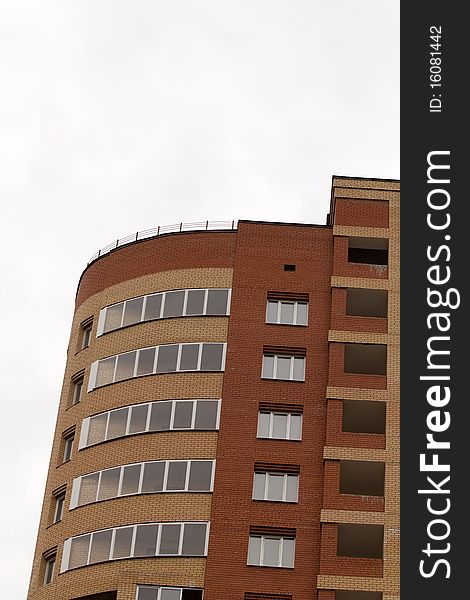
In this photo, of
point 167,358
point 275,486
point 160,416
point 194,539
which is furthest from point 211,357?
point 194,539

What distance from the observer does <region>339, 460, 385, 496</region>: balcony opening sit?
150ft

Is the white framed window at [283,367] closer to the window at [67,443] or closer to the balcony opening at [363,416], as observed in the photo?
the balcony opening at [363,416]

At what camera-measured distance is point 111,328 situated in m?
51.2

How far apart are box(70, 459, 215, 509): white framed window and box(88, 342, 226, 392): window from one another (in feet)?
14.4

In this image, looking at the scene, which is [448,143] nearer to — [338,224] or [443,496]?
[443,496]

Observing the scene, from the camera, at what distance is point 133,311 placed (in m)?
50.8

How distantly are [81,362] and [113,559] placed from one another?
1091cm

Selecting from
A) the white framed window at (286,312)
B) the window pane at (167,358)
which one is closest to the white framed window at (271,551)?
the window pane at (167,358)

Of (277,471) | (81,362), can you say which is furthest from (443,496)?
(81,362)

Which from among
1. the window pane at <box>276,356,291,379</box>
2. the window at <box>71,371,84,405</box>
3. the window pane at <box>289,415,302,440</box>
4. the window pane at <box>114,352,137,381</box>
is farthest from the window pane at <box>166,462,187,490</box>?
the window at <box>71,371,84,405</box>

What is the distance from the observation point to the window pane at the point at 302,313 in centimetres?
4900

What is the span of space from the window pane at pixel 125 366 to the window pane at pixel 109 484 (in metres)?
4.44

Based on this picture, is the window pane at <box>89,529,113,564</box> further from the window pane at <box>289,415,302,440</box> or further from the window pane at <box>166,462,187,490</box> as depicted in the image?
the window pane at <box>289,415,302,440</box>

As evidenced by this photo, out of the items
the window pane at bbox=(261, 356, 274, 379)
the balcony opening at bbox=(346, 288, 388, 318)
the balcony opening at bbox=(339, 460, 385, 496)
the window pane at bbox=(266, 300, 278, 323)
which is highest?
the balcony opening at bbox=(346, 288, 388, 318)
